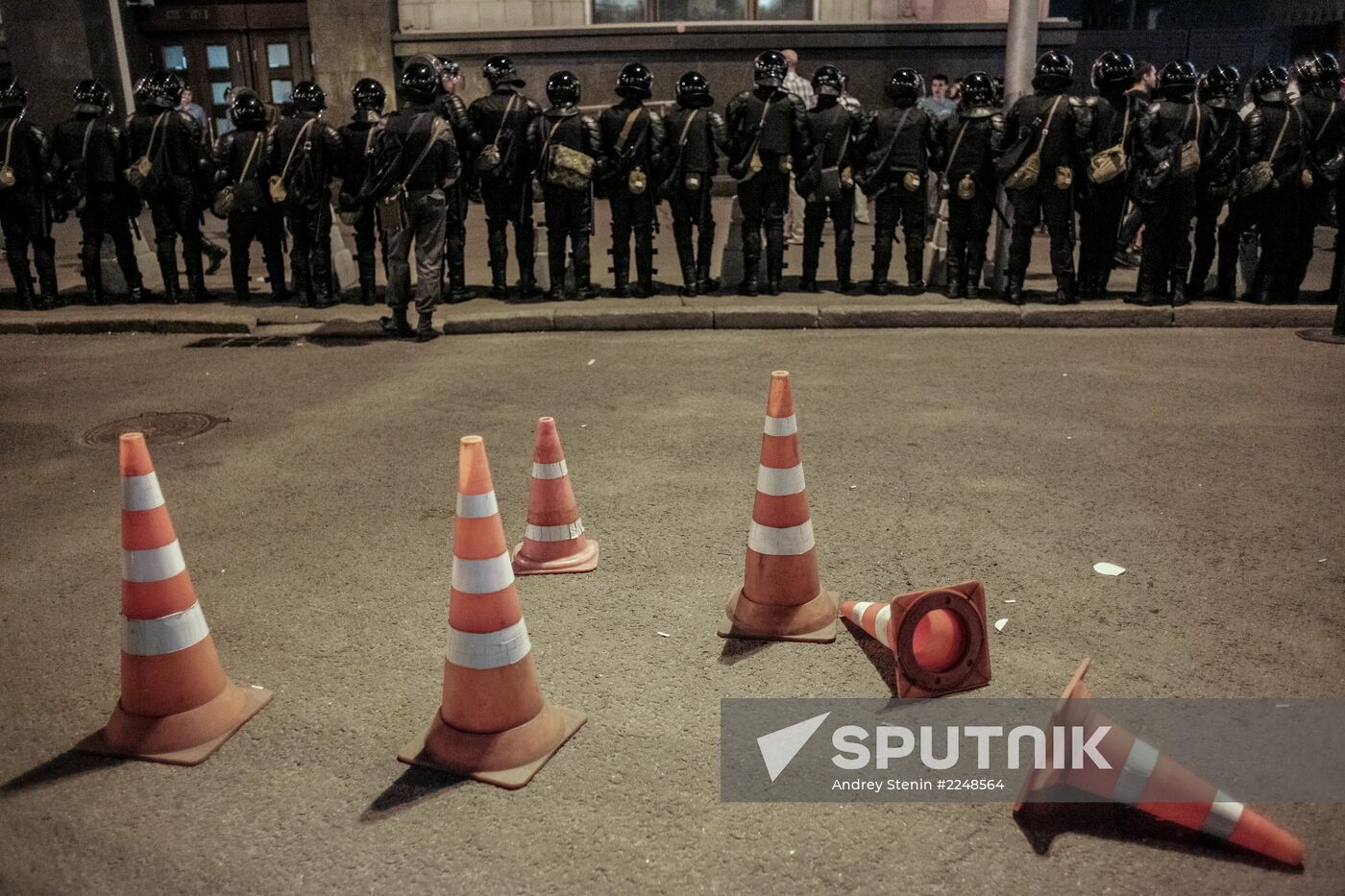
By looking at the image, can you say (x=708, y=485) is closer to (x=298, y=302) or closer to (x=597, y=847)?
(x=597, y=847)

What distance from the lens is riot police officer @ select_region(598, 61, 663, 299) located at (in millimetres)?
10500

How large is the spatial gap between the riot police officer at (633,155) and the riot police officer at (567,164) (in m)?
0.16

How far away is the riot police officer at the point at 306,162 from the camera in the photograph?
10502 mm

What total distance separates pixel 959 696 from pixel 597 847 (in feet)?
4.57

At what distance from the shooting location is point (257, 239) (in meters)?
11.4

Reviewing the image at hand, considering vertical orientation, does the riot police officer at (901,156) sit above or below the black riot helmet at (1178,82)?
below

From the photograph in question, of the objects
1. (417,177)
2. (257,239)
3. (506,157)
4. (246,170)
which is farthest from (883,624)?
(257,239)

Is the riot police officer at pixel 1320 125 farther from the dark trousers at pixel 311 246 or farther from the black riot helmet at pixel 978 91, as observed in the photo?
the dark trousers at pixel 311 246

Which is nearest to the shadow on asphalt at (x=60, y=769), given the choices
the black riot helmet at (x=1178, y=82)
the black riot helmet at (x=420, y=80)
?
the black riot helmet at (x=420, y=80)

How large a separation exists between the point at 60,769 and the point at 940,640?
285 cm

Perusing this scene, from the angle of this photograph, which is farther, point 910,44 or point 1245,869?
point 910,44

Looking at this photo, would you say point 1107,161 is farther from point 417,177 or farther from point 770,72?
point 417,177

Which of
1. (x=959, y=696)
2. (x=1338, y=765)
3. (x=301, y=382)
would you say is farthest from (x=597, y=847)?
(x=301, y=382)

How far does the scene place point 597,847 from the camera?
3033 millimetres
